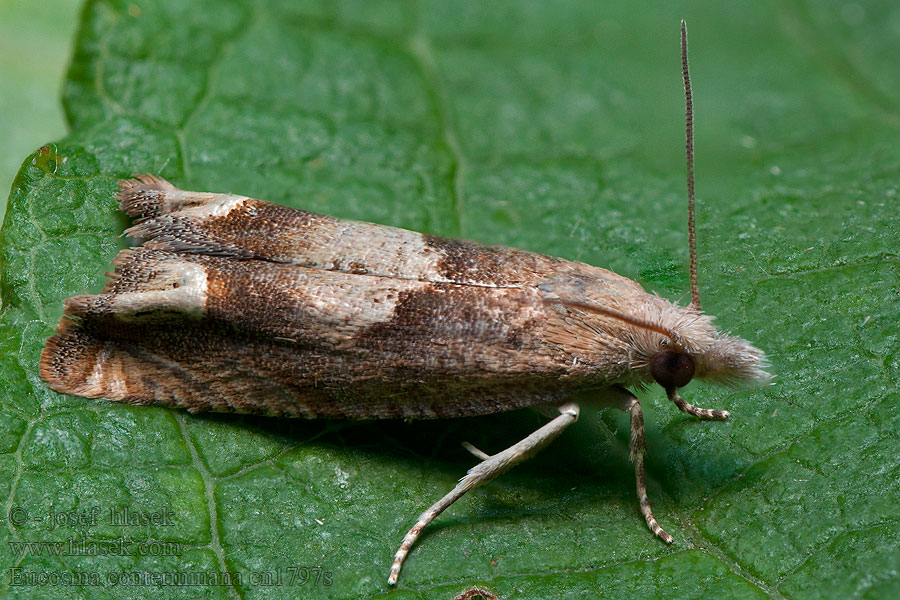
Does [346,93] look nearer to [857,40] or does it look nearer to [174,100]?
[174,100]

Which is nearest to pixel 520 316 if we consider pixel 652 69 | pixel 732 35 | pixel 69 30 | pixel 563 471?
pixel 563 471

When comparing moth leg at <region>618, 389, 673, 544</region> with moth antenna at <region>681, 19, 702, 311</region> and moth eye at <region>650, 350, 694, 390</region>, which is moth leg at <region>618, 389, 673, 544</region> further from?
moth antenna at <region>681, 19, 702, 311</region>

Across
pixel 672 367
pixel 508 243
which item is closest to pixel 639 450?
pixel 672 367

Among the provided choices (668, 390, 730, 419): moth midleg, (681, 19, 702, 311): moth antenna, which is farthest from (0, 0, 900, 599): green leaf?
(681, 19, 702, 311): moth antenna

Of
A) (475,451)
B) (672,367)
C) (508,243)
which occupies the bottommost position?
(475,451)

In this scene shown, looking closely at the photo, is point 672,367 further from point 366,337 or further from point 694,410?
point 366,337

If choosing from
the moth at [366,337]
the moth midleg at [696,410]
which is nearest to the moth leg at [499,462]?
the moth at [366,337]
